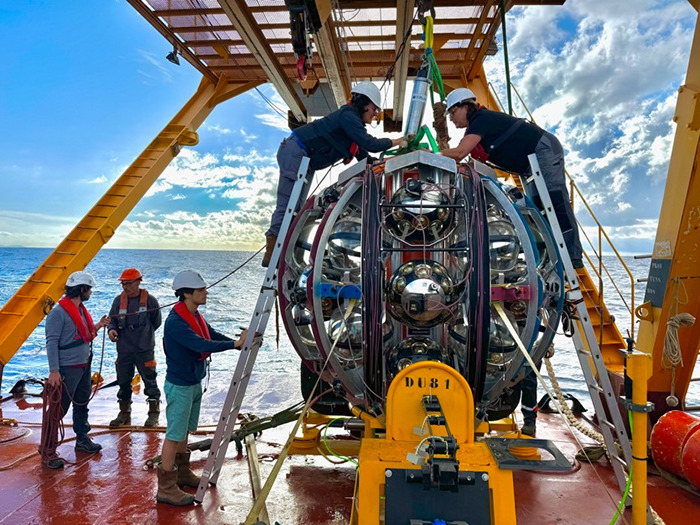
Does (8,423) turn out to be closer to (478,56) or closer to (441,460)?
(441,460)

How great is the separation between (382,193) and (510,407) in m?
1.93

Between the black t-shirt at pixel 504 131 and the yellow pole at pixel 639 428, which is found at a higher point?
the black t-shirt at pixel 504 131

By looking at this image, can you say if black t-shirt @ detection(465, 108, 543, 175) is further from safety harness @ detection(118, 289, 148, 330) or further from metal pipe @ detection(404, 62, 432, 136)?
safety harness @ detection(118, 289, 148, 330)

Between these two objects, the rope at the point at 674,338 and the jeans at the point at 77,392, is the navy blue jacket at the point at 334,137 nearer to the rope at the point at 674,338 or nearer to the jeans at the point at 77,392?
the jeans at the point at 77,392

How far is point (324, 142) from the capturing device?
163 inches

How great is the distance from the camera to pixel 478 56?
6.78 m

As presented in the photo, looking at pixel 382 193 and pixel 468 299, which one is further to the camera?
pixel 382 193

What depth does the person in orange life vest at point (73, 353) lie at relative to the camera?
4.53m

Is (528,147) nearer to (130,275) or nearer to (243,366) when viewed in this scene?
(243,366)

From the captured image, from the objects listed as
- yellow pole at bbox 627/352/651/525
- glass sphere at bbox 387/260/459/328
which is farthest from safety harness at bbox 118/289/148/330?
yellow pole at bbox 627/352/651/525

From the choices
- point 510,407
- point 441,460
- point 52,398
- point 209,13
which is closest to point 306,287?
point 441,460

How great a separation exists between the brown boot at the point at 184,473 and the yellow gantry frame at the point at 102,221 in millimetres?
3022

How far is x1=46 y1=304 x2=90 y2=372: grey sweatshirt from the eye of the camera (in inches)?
178

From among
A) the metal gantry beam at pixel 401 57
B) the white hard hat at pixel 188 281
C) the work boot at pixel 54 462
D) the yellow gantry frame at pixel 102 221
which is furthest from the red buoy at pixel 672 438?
the yellow gantry frame at pixel 102 221
